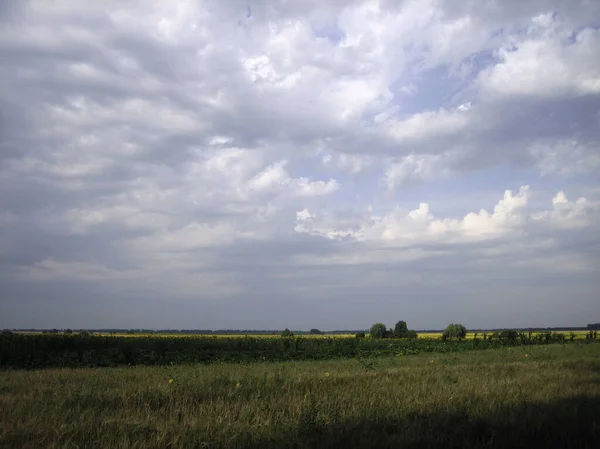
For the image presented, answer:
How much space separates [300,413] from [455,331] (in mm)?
73909

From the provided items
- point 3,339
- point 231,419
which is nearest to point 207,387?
point 231,419

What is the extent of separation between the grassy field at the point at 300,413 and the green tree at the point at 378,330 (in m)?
67.7

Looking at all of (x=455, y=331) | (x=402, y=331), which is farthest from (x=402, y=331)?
(x=455, y=331)

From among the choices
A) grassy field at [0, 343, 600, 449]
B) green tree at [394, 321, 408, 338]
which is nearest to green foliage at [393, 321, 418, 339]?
green tree at [394, 321, 408, 338]

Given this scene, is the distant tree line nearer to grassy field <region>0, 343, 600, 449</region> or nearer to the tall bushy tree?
the tall bushy tree

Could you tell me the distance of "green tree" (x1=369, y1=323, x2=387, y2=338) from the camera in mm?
77188

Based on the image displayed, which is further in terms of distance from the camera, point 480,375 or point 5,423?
point 480,375

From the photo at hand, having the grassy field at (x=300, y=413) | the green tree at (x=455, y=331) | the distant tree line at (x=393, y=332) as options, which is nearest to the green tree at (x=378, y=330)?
the distant tree line at (x=393, y=332)

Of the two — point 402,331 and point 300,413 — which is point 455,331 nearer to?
point 402,331

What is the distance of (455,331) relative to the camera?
75812mm

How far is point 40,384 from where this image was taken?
1033 cm

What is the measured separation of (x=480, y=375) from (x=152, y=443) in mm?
9101

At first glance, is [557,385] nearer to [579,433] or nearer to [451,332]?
[579,433]

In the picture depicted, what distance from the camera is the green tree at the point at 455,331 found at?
245 ft
